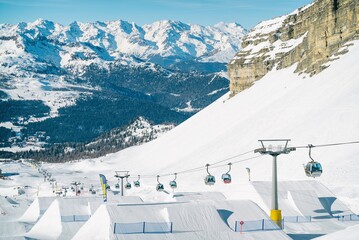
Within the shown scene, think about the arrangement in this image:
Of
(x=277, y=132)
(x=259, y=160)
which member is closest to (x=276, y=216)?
(x=259, y=160)

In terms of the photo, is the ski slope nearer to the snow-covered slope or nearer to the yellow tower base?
the snow-covered slope

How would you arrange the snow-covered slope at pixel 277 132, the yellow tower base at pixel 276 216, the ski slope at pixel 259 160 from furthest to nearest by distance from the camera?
1. the snow-covered slope at pixel 277 132
2. the ski slope at pixel 259 160
3. the yellow tower base at pixel 276 216

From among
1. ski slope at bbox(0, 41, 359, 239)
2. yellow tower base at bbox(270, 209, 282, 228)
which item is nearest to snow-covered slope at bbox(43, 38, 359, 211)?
ski slope at bbox(0, 41, 359, 239)

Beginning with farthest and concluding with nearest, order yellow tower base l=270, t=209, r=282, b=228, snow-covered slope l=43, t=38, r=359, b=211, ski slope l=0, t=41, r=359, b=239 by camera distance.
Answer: snow-covered slope l=43, t=38, r=359, b=211
ski slope l=0, t=41, r=359, b=239
yellow tower base l=270, t=209, r=282, b=228

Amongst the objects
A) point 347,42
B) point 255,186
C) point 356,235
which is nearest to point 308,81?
point 347,42

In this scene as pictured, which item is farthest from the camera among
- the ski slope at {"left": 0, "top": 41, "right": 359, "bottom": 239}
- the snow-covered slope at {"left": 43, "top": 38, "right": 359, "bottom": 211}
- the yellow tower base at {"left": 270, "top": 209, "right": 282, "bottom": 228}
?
the snow-covered slope at {"left": 43, "top": 38, "right": 359, "bottom": 211}

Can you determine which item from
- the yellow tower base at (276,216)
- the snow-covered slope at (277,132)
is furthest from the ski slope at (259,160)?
the yellow tower base at (276,216)

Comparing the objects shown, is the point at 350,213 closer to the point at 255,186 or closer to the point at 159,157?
the point at 255,186

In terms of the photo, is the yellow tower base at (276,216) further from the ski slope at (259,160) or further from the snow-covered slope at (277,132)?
the snow-covered slope at (277,132)

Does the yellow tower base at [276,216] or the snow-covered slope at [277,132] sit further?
the snow-covered slope at [277,132]

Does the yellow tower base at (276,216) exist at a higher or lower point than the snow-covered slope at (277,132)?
lower

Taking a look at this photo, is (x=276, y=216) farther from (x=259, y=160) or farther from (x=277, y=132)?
(x=277, y=132)

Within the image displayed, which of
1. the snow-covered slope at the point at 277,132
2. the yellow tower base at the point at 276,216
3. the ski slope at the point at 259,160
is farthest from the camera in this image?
the snow-covered slope at the point at 277,132

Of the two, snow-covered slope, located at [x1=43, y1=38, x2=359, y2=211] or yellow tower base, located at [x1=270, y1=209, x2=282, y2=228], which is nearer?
yellow tower base, located at [x1=270, y1=209, x2=282, y2=228]
